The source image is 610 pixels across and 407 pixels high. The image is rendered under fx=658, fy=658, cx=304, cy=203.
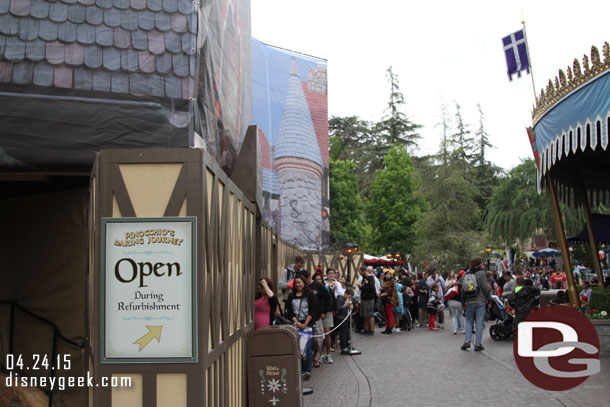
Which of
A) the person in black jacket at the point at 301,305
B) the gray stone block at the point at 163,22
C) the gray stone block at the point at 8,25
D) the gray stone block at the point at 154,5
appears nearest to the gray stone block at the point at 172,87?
the gray stone block at the point at 163,22

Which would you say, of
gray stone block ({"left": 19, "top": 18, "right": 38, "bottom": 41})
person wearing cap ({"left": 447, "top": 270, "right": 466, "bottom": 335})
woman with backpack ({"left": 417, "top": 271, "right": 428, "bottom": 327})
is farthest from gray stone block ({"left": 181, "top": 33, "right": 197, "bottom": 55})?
woman with backpack ({"left": 417, "top": 271, "right": 428, "bottom": 327})

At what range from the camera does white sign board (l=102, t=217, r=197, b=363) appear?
16.5 feet

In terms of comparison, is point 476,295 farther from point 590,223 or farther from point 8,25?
point 8,25

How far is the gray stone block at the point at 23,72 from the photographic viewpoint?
25.5 feet

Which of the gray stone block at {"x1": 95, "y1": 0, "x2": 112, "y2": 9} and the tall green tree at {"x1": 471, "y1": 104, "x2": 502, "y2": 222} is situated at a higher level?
the tall green tree at {"x1": 471, "y1": 104, "x2": 502, "y2": 222}

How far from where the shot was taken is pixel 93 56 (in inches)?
311

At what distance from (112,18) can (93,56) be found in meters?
0.52

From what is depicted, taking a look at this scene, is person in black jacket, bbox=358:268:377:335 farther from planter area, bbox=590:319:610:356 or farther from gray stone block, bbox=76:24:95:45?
gray stone block, bbox=76:24:95:45

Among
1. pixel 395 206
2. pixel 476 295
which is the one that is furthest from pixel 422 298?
pixel 395 206

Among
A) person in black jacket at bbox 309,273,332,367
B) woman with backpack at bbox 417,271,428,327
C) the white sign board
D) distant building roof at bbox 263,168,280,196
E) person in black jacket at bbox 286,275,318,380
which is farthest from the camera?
distant building roof at bbox 263,168,280,196

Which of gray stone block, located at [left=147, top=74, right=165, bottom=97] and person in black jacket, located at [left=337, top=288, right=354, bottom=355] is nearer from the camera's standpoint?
gray stone block, located at [left=147, top=74, right=165, bottom=97]

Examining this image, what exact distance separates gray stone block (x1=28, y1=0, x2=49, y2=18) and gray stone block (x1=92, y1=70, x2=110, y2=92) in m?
0.91
